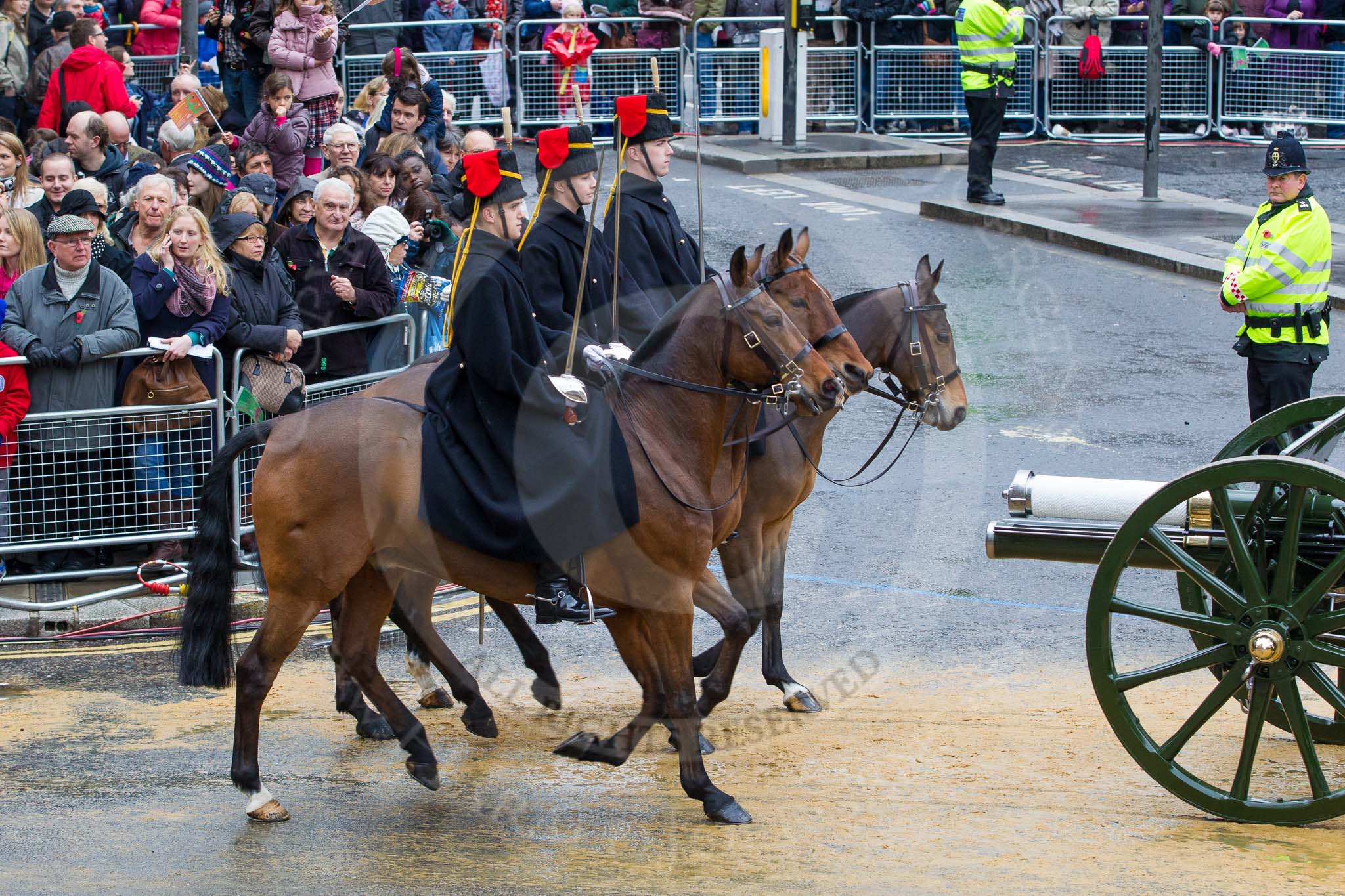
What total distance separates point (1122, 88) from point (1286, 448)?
54.4 ft

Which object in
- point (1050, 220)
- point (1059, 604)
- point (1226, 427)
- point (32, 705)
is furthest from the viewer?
point (1050, 220)

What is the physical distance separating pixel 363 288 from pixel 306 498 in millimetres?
3598

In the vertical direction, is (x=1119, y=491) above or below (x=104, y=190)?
below

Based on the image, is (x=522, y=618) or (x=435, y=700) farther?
(x=435, y=700)

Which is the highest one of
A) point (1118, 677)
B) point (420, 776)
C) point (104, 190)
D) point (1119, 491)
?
point (104, 190)

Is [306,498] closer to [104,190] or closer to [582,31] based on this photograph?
[104,190]

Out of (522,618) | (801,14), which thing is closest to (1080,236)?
(801,14)

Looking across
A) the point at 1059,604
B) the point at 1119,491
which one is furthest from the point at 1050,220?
the point at 1119,491

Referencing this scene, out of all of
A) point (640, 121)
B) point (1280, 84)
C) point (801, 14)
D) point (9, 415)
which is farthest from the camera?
point (1280, 84)

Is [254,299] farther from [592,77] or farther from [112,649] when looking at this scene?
[592,77]

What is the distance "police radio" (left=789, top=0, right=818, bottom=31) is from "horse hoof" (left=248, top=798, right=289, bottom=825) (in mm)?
15438

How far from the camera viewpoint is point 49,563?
911cm

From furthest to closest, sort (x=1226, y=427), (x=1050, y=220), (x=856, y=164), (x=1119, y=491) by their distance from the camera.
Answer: (x=856, y=164) → (x=1050, y=220) → (x=1226, y=427) → (x=1119, y=491)

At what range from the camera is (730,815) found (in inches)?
250
